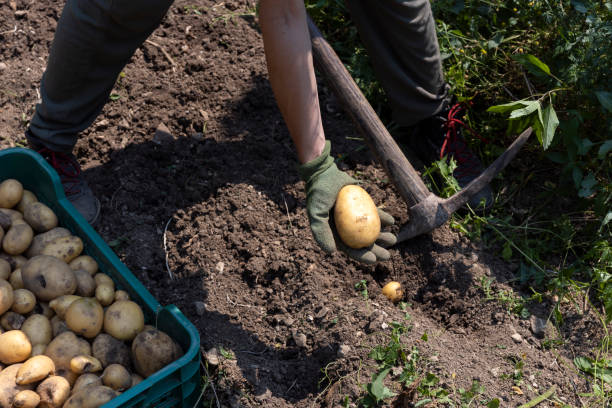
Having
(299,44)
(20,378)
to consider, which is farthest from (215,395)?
(299,44)

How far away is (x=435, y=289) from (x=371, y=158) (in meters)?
0.81

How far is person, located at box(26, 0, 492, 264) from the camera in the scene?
7.09 feet

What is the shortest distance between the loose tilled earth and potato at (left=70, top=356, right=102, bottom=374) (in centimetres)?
48

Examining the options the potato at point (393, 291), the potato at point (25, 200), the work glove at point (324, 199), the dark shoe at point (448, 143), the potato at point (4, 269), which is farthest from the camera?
the dark shoe at point (448, 143)

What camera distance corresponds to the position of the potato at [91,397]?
1789 mm

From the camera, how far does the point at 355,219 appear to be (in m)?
2.31

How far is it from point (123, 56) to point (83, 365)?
1.24 meters

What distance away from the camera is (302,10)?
2.15 metres

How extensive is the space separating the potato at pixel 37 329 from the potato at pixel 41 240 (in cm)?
32

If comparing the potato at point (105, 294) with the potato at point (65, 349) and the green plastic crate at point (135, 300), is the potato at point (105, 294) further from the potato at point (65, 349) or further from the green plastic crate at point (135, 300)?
the potato at point (65, 349)

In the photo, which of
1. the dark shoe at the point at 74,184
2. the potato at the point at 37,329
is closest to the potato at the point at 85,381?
the potato at the point at 37,329

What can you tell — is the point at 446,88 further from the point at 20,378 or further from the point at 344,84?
the point at 20,378

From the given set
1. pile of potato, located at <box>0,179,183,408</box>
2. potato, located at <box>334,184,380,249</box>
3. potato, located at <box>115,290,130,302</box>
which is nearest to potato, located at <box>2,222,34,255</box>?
pile of potato, located at <box>0,179,183,408</box>

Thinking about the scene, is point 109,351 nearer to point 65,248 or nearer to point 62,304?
point 62,304
